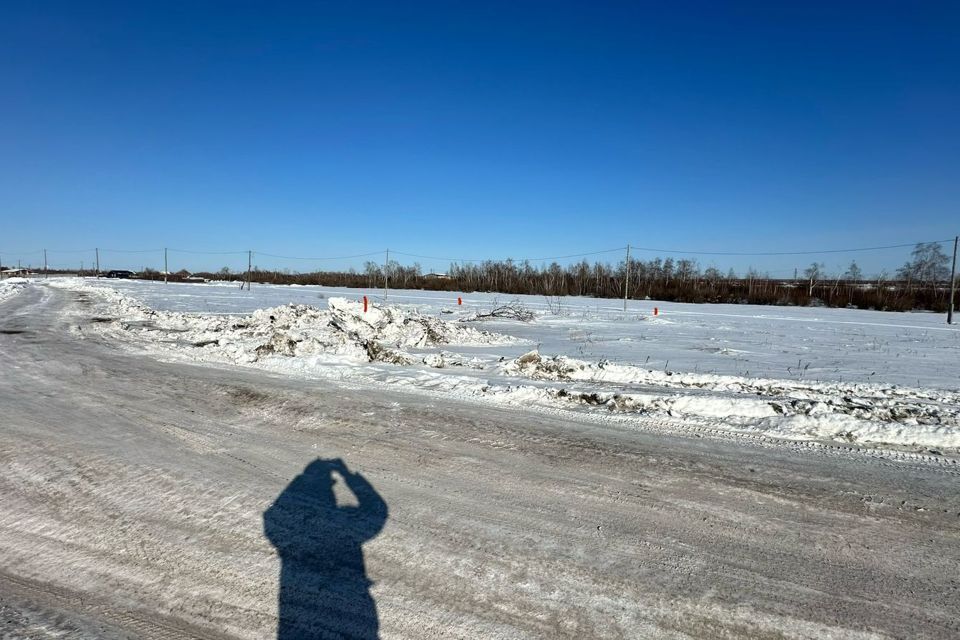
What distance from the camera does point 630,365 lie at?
1102 cm

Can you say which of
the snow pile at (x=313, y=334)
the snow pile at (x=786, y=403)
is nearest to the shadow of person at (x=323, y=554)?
the snow pile at (x=786, y=403)

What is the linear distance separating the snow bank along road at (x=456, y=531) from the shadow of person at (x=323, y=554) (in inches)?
0.6

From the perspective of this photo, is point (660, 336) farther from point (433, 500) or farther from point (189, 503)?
point (189, 503)

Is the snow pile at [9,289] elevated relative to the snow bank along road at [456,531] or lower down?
elevated

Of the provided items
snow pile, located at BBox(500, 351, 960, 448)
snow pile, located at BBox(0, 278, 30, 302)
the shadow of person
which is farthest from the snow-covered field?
snow pile, located at BBox(0, 278, 30, 302)

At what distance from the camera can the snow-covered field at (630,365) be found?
706 cm

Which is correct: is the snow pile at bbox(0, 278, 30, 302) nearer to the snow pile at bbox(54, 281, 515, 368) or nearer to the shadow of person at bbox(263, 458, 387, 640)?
the snow pile at bbox(54, 281, 515, 368)

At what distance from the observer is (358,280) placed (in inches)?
3287

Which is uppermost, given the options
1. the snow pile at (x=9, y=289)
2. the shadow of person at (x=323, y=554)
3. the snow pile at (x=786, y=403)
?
the snow pile at (x=9, y=289)

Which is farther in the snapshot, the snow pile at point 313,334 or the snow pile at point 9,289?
the snow pile at point 9,289

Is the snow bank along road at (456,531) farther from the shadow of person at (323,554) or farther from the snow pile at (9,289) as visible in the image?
the snow pile at (9,289)

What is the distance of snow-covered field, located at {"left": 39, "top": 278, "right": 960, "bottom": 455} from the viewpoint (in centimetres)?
706

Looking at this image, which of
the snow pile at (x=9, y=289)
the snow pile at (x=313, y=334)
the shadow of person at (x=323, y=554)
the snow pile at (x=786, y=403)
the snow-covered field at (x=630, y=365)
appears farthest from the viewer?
the snow pile at (x=9, y=289)

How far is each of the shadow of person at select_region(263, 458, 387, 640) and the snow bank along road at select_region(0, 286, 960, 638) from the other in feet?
0.05
